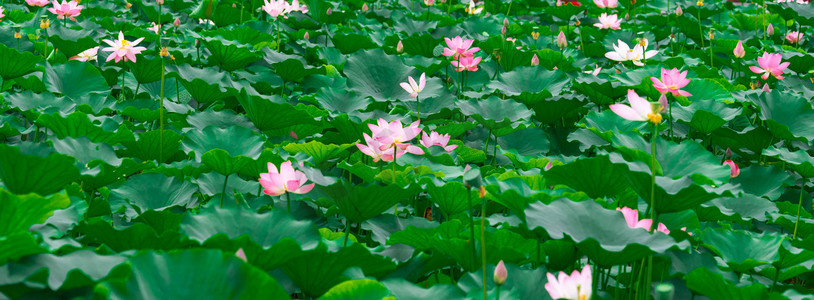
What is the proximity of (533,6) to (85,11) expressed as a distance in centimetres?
289

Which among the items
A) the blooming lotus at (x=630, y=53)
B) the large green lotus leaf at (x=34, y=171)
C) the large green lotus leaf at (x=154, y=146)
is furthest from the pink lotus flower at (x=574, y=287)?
the blooming lotus at (x=630, y=53)

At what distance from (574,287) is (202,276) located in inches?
20.0

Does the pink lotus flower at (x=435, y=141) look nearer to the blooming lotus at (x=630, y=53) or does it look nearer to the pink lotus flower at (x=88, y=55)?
the blooming lotus at (x=630, y=53)

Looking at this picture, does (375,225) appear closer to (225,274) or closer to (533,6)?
(225,274)

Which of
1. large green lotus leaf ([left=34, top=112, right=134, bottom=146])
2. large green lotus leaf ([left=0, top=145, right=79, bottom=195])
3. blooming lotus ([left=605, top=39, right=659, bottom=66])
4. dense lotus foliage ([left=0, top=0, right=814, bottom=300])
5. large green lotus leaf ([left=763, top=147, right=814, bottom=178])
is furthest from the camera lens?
blooming lotus ([left=605, top=39, right=659, bottom=66])

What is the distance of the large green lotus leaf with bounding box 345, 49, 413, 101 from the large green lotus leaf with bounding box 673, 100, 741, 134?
950 mm

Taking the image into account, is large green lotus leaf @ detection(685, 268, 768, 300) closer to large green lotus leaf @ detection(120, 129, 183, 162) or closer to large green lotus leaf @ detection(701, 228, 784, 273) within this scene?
large green lotus leaf @ detection(701, 228, 784, 273)

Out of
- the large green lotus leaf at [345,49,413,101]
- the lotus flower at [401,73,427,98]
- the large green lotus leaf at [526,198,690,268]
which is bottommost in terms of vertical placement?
the large green lotus leaf at [345,49,413,101]

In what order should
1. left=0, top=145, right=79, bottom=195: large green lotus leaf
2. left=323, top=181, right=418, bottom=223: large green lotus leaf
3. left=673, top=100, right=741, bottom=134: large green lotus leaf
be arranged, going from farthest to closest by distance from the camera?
1. left=673, top=100, right=741, bottom=134: large green lotus leaf
2. left=323, top=181, right=418, bottom=223: large green lotus leaf
3. left=0, top=145, right=79, bottom=195: large green lotus leaf

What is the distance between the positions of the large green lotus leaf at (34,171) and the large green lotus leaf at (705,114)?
169 cm

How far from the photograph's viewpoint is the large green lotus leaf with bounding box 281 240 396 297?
3.80ft

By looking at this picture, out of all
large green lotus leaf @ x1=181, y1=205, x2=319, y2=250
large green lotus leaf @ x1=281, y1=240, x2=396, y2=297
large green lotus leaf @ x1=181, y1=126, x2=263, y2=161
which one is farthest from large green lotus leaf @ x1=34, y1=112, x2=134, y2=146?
large green lotus leaf @ x1=281, y1=240, x2=396, y2=297

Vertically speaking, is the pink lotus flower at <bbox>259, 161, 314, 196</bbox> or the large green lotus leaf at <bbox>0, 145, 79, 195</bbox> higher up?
the large green lotus leaf at <bbox>0, 145, 79, 195</bbox>

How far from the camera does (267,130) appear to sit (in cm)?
211
